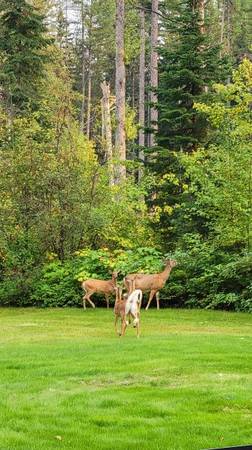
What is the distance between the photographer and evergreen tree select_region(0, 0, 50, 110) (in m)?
30.7

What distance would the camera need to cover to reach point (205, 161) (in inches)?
795

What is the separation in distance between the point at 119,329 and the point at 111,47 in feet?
168

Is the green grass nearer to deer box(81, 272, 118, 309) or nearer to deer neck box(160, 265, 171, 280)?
deer neck box(160, 265, 171, 280)

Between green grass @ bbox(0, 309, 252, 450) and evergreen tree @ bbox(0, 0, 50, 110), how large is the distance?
1917cm

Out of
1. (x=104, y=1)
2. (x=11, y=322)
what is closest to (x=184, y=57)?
(x=11, y=322)

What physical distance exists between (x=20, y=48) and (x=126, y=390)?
25.6 m

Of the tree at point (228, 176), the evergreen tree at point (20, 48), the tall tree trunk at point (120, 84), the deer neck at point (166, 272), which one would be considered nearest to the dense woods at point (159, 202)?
the tree at point (228, 176)

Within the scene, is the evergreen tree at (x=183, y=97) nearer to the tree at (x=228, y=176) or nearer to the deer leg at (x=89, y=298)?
the tree at (x=228, y=176)

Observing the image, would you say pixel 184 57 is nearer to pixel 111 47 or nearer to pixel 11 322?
pixel 11 322

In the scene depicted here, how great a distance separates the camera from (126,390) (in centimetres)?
808

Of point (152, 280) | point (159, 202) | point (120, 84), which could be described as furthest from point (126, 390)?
point (120, 84)

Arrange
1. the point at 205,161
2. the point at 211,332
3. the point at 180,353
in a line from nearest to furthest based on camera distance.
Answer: the point at 180,353
the point at 211,332
the point at 205,161

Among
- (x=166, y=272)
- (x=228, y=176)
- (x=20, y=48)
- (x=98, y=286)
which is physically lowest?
(x=98, y=286)

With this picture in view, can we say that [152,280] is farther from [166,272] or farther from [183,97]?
[183,97]
